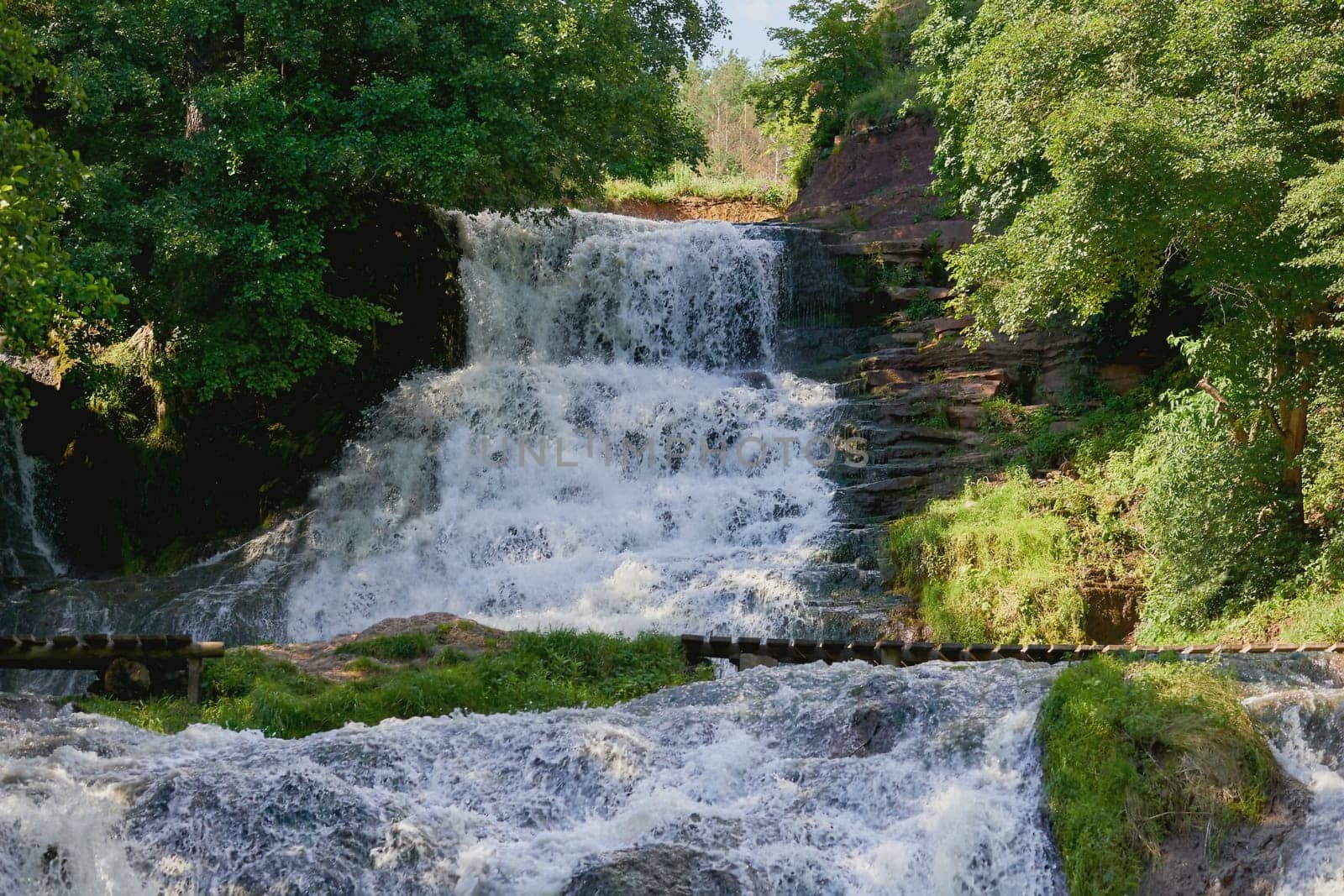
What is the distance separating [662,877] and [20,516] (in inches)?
579

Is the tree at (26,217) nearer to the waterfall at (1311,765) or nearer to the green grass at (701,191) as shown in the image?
the waterfall at (1311,765)

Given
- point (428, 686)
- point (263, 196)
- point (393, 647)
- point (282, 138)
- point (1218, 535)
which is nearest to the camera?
point (428, 686)

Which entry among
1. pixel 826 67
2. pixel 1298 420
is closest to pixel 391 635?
pixel 1298 420

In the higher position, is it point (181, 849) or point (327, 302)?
point (327, 302)

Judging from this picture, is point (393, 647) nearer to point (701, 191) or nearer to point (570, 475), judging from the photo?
point (570, 475)

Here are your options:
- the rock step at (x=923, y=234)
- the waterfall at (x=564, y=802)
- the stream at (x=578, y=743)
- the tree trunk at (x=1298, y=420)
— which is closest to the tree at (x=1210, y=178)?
the tree trunk at (x=1298, y=420)

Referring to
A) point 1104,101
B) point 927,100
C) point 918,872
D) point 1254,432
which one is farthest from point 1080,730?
point 927,100

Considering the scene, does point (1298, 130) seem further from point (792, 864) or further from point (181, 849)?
point (181, 849)

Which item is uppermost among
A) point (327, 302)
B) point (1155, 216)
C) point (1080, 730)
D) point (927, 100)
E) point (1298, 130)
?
point (927, 100)

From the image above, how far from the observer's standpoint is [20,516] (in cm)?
1736

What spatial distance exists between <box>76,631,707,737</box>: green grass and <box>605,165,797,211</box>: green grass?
770 inches

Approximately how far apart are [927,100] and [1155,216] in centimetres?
1136

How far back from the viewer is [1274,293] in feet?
37.8

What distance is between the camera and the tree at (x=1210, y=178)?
11.0 metres
